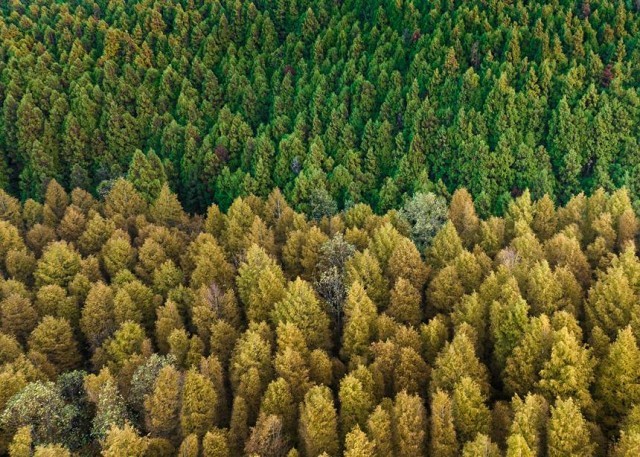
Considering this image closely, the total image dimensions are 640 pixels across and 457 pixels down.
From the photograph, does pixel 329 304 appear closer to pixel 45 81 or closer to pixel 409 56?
pixel 409 56

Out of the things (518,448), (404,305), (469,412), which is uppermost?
(404,305)

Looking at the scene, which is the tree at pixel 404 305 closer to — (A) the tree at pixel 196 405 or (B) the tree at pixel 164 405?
(A) the tree at pixel 196 405

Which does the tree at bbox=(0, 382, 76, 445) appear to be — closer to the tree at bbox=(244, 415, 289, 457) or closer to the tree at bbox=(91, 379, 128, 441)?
the tree at bbox=(91, 379, 128, 441)

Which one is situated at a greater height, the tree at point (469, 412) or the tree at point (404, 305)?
the tree at point (404, 305)

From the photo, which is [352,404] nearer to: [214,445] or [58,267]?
[214,445]

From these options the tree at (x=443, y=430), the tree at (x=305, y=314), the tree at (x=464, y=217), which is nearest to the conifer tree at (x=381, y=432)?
the tree at (x=443, y=430)

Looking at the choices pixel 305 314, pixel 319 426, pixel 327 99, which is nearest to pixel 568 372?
pixel 319 426

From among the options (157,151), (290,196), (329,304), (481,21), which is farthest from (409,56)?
(329,304)
